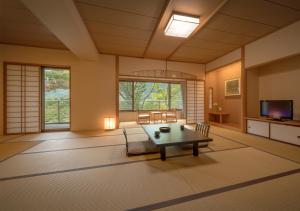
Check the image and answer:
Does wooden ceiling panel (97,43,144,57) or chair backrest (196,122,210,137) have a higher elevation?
wooden ceiling panel (97,43,144,57)

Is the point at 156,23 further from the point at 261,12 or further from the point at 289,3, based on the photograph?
the point at 289,3

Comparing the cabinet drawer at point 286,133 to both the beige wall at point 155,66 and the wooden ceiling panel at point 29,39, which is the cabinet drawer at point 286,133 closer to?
the beige wall at point 155,66

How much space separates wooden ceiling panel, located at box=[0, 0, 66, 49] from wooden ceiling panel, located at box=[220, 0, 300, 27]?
3.87m

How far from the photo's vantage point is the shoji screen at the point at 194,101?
20.5ft

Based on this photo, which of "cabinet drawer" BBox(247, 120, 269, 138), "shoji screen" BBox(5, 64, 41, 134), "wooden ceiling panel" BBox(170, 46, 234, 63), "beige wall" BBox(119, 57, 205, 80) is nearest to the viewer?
"cabinet drawer" BBox(247, 120, 269, 138)

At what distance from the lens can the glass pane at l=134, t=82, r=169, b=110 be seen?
7.95 meters

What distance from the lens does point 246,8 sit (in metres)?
2.52

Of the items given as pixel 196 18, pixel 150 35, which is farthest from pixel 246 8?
pixel 150 35

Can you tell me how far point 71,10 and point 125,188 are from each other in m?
2.86

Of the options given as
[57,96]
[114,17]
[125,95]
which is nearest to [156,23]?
[114,17]

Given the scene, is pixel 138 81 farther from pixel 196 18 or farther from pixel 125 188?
pixel 125 188

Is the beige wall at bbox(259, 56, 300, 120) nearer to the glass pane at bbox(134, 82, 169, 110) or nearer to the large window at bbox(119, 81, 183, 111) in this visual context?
the large window at bbox(119, 81, 183, 111)

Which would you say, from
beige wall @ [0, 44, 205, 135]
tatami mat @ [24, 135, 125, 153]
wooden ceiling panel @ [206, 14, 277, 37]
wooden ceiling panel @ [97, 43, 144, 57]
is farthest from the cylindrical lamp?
wooden ceiling panel @ [206, 14, 277, 37]

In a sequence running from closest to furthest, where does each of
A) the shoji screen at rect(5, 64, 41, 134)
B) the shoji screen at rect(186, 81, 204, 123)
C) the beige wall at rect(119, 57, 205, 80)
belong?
1. the shoji screen at rect(5, 64, 41, 134)
2. the beige wall at rect(119, 57, 205, 80)
3. the shoji screen at rect(186, 81, 204, 123)
